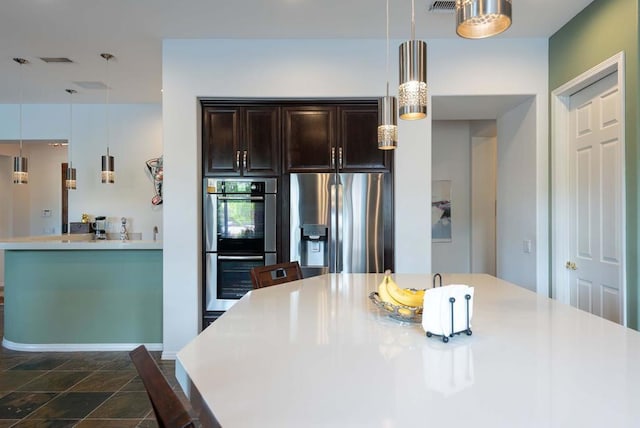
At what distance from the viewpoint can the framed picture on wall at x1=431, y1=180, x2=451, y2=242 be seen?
482cm

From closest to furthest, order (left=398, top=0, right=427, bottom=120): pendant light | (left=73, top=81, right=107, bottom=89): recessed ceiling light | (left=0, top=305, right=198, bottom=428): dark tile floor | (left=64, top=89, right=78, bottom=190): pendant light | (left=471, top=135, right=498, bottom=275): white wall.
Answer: (left=398, top=0, right=427, bottom=120): pendant light → (left=0, top=305, right=198, bottom=428): dark tile floor → (left=73, top=81, right=107, bottom=89): recessed ceiling light → (left=64, top=89, right=78, bottom=190): pendant light → (left=471, top=135, right=498, bottom=275): white wall

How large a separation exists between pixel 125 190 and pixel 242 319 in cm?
454

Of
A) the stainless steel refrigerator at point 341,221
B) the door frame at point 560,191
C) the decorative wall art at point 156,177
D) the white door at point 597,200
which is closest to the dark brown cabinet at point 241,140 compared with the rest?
the stainless steel refrigerator at point 341,221

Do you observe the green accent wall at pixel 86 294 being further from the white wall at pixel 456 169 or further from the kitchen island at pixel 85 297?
the white wall at pixel 456 169

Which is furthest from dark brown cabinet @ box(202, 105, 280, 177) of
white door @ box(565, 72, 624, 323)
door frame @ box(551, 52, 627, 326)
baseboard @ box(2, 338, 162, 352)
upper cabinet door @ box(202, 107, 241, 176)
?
white door @ box(565, 72, 624, 323)

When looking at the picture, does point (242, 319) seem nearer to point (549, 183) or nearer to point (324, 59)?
point (324, 59)

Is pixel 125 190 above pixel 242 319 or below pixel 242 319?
above

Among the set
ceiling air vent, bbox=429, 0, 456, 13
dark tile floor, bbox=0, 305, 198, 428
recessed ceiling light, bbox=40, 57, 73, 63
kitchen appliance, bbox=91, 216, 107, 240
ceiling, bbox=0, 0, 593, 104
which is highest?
recessed ceiling light, bbox=40, 57, 73, 63

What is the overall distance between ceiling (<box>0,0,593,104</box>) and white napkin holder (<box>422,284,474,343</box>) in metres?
2.34

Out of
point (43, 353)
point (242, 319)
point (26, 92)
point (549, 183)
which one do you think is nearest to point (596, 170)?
point (549, 183)

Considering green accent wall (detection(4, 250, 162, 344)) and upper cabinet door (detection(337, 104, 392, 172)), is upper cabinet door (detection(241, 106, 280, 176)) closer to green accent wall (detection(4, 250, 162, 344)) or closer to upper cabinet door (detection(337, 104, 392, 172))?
upper cabinet door (detection(337, 104, 392, 172))

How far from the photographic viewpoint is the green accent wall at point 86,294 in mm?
3492

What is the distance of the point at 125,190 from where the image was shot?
5.22m

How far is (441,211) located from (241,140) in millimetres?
2740
